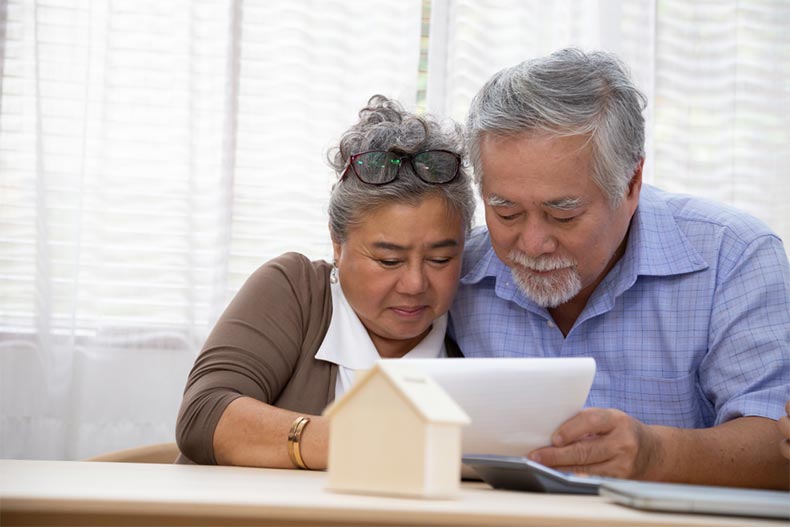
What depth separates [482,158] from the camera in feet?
5.68

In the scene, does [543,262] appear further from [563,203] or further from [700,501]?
[700,501]

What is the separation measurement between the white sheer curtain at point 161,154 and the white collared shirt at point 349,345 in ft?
2.46

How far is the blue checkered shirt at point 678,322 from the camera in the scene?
161 cm

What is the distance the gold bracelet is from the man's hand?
0.40 meters

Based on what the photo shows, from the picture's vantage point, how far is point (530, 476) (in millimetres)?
1086

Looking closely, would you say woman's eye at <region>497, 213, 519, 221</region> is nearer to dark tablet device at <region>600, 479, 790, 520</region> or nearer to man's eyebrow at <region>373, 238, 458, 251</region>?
man's eyebrow at <region>373, 238, 458, 251</region>

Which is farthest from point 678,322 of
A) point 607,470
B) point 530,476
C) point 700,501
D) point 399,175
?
point 700,501

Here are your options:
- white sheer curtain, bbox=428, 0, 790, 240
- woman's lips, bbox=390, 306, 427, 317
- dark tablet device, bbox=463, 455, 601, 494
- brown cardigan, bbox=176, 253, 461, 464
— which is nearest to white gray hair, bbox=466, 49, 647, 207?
woman's lips, bbox=390, 306, 427, 317

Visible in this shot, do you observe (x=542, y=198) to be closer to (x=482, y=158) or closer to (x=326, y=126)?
(x=482, y=158)

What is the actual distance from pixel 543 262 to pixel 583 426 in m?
0.48

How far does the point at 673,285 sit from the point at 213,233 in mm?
1354

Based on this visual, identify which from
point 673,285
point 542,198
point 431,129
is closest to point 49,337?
point 431,129

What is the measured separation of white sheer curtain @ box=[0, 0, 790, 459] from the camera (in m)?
2.47

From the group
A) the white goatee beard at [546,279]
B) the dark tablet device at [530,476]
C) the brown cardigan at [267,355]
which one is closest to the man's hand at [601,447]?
the dark tablet device at [530,476]
